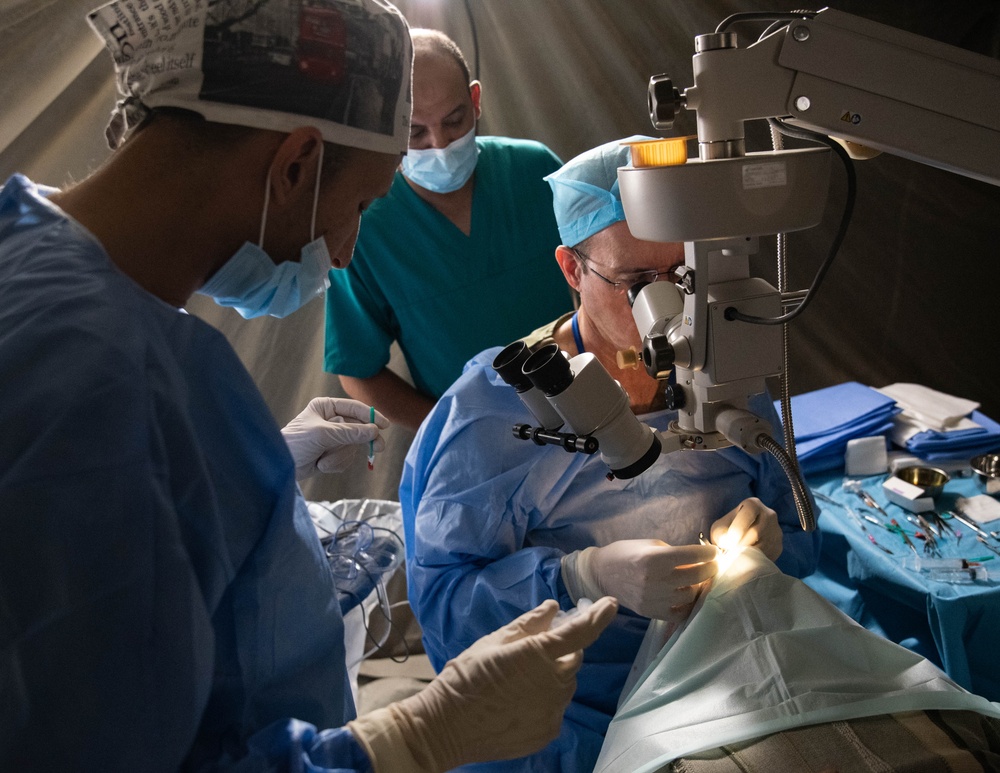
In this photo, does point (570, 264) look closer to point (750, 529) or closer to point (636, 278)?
point (636, 278)

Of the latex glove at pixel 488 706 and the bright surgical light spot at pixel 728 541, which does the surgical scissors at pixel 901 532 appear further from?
the latex glove at pixel 488 706

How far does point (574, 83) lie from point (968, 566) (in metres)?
2.05

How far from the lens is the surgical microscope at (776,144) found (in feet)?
2.86

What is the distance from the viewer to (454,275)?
92.2 inches

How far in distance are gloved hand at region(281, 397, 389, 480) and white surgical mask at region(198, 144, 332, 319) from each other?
0.50m

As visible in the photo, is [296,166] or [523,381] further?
[523,381]

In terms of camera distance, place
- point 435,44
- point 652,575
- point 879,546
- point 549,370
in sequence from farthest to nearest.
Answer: point 435,44 < point 879,546 < point 652,575 < point 549,370

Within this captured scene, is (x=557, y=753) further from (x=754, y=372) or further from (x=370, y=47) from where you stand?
(x=370, y=47)

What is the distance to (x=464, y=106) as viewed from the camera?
7.10 feet

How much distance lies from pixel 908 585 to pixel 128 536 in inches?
65.6

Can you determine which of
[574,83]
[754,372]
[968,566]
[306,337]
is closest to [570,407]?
[754,372]

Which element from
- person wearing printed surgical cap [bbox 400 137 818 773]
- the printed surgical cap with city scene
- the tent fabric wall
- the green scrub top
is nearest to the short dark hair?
the green scrub top

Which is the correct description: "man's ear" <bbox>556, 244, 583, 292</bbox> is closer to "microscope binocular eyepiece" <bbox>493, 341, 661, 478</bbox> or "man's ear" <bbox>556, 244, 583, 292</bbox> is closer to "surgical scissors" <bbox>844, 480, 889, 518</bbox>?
"microscope binocular eyepiece" <bbox>493, 341, 661, 478</bbox>

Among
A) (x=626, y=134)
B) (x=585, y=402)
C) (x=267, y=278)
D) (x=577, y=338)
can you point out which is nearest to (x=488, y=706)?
(x=585, y=402)
